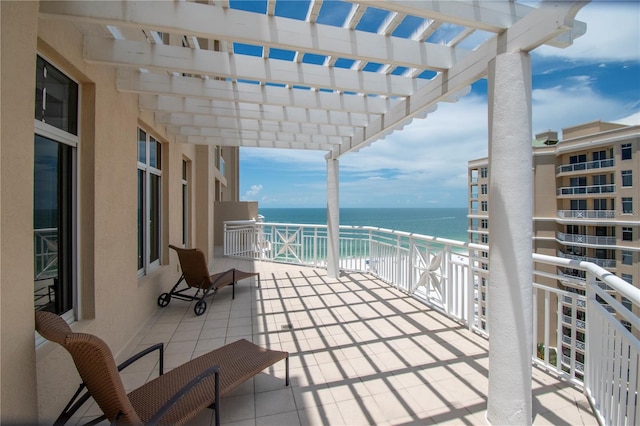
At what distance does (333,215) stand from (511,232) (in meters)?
4.59

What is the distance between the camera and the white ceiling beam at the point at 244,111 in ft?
12.4

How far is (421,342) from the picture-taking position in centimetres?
326

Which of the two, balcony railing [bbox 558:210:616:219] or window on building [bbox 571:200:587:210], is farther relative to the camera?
window on building [bbox 571:200:587:210]

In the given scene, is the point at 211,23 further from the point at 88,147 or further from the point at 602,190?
the point at 602,190

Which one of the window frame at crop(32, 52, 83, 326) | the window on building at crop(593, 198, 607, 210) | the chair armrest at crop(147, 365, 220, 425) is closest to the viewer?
the chair armrest at crop(147, 365, 220, 425)

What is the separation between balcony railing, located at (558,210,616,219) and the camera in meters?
8.52

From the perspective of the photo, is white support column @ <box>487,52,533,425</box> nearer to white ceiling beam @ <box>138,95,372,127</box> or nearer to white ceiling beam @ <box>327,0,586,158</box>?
white ceiling beam @ <box>327,0,586,158</box>

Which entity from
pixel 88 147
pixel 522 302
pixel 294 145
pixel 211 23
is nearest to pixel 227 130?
pixel 294 145

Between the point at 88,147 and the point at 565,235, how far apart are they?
1529 cm

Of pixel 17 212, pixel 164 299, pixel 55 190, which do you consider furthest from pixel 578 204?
pixel 17 212

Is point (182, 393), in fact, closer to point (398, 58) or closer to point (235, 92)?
point (398, 58)

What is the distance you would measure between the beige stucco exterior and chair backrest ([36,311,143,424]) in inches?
6.9

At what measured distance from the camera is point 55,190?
7.36 ft

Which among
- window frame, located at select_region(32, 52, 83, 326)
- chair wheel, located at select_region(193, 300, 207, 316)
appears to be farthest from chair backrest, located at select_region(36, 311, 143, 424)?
chair wheel, located at select_region(193, 300, 207, 316)
